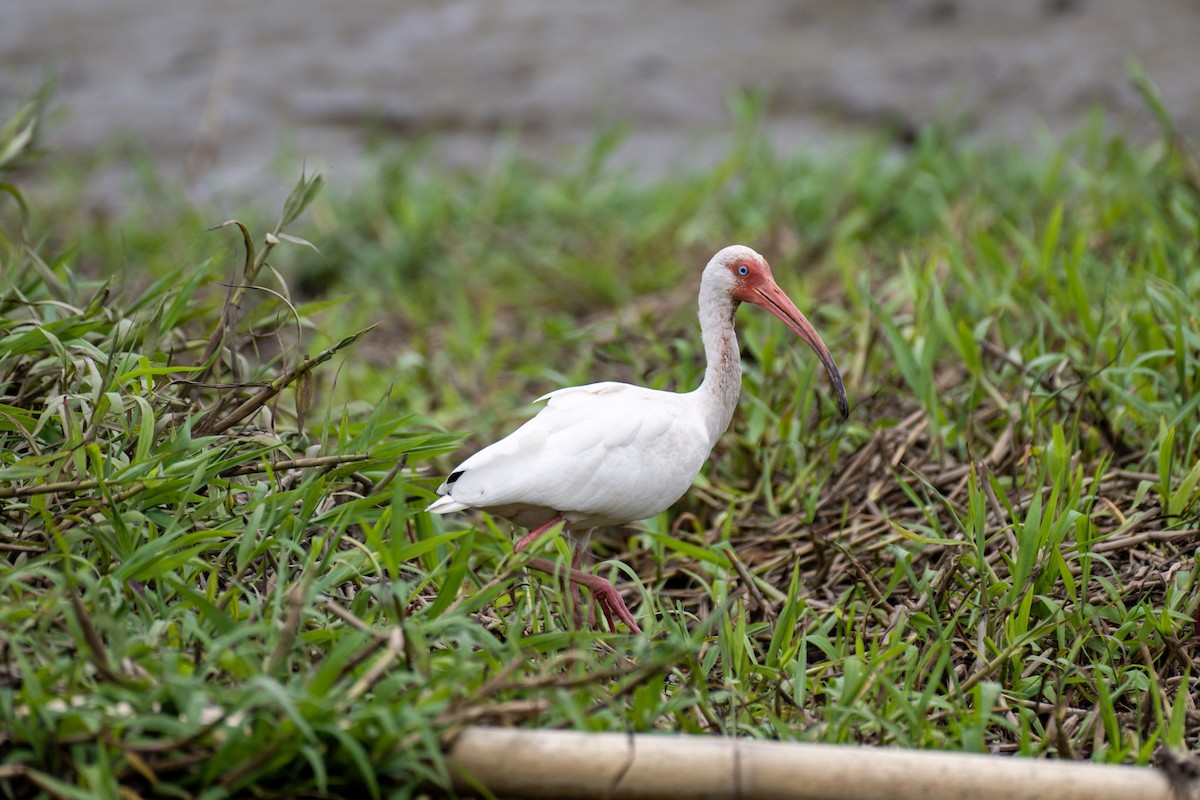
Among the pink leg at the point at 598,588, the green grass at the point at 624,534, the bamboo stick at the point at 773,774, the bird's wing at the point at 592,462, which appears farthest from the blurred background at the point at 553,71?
the bamboo stick at the point at 773,774

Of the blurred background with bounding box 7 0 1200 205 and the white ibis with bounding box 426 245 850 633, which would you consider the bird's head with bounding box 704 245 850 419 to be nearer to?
the white ibis with bounding box 426 245 850 633

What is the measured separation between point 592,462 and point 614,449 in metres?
0.08

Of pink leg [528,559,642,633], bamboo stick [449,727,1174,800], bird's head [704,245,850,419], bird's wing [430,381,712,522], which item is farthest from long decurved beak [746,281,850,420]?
bamboo stick [449,727,1174,800]

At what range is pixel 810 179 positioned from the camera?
25.4ft

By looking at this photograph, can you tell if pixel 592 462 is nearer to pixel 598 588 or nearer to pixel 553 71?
pixel 598 588

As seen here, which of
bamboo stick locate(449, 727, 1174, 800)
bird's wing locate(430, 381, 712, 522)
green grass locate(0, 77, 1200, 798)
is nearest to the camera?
bamboo stick locate(449, 727, 1174, 800)

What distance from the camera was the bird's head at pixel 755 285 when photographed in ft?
12.8

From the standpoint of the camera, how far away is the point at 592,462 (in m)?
3.61

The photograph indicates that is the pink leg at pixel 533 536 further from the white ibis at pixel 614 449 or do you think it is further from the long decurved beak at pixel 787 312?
the long decurved beak at pixel 787 312

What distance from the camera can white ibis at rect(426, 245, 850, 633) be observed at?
3564 mm

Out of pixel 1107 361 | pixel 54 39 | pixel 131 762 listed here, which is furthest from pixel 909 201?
pixel 54 39

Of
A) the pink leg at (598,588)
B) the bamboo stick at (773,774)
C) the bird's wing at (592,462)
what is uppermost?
the bird's wing at (592,462)

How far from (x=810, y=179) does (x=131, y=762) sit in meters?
5.99

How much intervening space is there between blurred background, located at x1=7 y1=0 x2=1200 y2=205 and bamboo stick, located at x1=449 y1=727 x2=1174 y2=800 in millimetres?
7048
